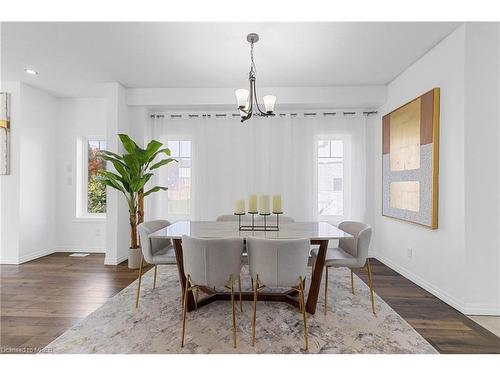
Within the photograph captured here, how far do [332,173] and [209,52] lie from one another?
273 centimetres

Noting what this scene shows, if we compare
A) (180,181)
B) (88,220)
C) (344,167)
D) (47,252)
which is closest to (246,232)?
(180,181)

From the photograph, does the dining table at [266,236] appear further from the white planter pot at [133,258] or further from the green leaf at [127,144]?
the green leaf at [127,144]

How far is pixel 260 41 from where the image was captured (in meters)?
2.83

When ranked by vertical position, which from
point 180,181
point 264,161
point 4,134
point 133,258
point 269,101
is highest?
point 269,101

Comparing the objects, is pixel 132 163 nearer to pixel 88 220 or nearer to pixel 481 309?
pixel 88 220

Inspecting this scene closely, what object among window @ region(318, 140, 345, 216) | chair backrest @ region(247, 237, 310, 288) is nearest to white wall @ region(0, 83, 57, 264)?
chair backrest @ region(247, 237, 310, 288)

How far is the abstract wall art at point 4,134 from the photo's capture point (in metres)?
4.07

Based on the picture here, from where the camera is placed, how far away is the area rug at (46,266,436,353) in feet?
6.49

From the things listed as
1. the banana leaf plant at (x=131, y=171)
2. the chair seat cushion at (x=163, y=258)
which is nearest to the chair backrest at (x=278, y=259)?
the chair seat cushion at (x=163, y=258)

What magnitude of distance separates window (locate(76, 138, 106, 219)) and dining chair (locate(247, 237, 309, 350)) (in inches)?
153

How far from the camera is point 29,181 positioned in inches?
168

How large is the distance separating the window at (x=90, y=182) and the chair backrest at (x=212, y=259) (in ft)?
11.7
